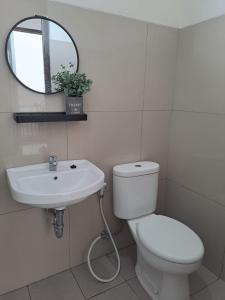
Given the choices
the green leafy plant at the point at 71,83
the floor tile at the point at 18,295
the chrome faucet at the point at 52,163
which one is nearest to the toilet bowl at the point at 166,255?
the chrome faucet at the point at 52,163

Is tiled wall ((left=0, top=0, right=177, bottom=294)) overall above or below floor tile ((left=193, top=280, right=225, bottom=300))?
above

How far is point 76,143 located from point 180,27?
1190 millimetres

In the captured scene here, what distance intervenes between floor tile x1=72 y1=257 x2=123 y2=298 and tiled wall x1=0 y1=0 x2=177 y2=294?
0.26 feet

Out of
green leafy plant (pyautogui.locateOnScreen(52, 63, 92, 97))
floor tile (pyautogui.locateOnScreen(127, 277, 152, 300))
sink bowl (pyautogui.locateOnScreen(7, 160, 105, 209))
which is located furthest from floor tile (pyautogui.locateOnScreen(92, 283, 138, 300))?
green leafy plant (pyautogui.locateOnScreen(52, 63, 92, 97))

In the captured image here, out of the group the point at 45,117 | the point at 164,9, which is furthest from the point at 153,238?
the point at 164,9

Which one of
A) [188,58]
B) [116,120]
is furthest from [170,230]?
[188,58]

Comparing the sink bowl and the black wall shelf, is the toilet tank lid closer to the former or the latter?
the sink bowl

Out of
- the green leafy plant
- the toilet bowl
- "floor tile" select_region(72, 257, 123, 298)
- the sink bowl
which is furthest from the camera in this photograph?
"floor tile" select_region(72, 257, 123, 298)

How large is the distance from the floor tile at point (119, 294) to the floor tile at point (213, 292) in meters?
0.42

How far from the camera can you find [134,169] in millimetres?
1590

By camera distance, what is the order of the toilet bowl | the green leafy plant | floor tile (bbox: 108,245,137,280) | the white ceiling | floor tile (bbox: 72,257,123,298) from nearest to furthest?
the toilet bowl
the green leafy plant
the white ceiling
floor tile (bbox: 72,257,123,298)
floor tile (bbox: 108,245,137,280)

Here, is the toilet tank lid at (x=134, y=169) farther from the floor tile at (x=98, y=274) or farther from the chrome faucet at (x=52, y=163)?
the floor tile at (x=98, y=274)

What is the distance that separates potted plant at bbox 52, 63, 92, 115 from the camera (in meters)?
1.33

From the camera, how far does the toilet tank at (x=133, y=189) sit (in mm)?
1562
